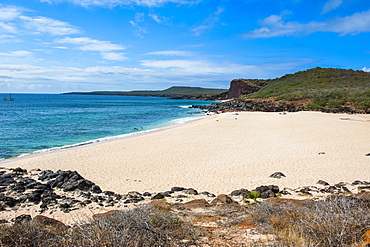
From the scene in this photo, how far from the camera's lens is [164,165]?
11680mm

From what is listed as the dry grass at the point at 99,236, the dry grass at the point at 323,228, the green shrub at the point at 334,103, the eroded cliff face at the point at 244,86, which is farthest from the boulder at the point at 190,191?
the eroded cliff face at the point at 244,86

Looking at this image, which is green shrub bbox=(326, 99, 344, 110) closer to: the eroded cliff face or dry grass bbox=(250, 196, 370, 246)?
dry grass bbox=(250, 196, 370, 246)

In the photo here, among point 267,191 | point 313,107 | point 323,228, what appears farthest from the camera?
point 313,107

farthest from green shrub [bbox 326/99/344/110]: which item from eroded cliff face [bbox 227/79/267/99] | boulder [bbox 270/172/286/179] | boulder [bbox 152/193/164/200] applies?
eroded cliff face [bbox 227/79/267/99]

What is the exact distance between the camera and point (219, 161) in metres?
12.1

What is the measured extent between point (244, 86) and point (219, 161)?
9221cm

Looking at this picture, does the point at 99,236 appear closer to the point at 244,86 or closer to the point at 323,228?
the point at 323,228

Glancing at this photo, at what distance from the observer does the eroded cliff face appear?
96.4m

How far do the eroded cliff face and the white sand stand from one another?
79.8 metres

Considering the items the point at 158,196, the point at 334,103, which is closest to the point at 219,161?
the point at 158,196

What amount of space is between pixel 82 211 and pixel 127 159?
6.06 meters

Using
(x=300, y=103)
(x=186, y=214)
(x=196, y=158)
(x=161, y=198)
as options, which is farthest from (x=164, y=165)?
(x=300, y=103)

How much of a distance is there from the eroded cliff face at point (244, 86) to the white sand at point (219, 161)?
3143 inches

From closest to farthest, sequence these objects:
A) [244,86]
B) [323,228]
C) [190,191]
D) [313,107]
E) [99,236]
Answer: [99,236]
[323,228]
[190,191]
[313,107]
[244,86]
